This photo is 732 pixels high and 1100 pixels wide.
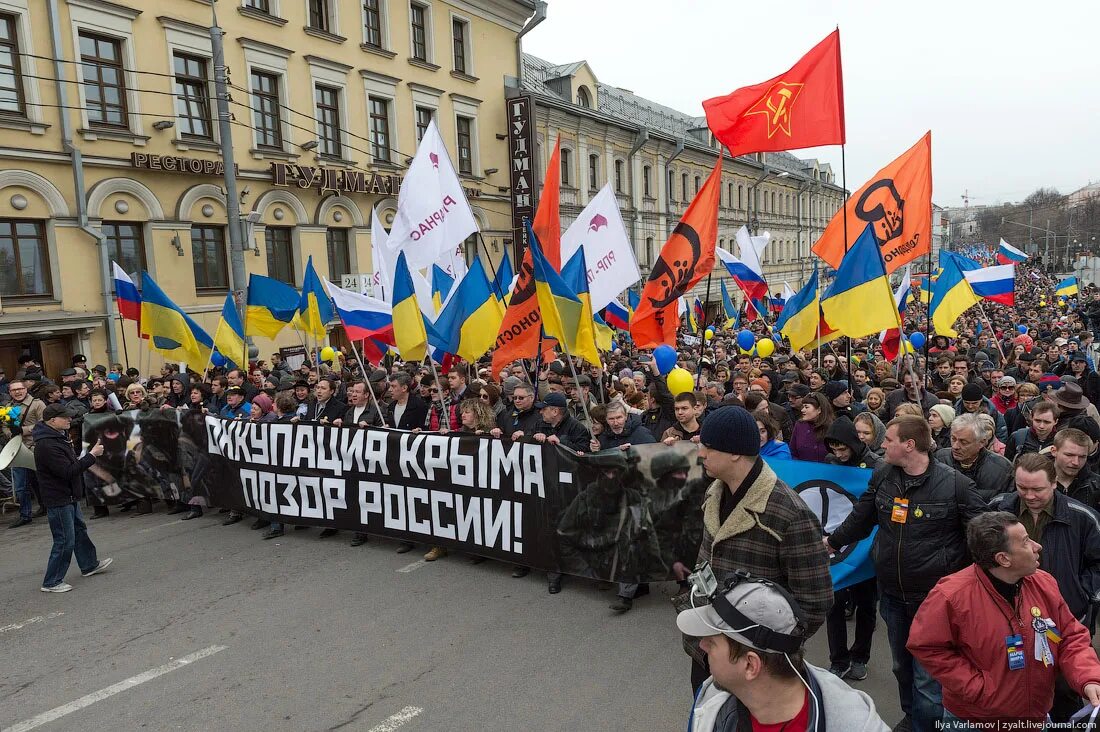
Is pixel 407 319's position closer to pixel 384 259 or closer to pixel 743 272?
pixel 384 259

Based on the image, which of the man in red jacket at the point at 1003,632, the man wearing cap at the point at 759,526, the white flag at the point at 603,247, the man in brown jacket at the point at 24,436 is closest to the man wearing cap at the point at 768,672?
the man wearing cap at the point at 759,526

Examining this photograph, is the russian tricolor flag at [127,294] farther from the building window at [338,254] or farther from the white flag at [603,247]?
the building window at [338,254]

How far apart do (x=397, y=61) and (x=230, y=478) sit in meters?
19.1

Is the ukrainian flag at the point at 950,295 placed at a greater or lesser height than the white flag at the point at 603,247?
lesser

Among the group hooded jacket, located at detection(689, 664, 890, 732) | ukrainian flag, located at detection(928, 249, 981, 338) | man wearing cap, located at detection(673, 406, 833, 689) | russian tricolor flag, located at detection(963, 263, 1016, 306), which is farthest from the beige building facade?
hooded jacket, located at detection(689, 664, 890, 732)

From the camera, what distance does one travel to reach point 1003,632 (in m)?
2.74

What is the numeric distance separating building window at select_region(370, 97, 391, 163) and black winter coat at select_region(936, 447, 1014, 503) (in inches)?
851

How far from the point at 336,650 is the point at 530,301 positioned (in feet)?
12.9

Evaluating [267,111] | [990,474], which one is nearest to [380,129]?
[267,111]

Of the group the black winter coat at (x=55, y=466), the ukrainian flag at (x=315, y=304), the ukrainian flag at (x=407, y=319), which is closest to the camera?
the black winter coat at (x=55, y=466)

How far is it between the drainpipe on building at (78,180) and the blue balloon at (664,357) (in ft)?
45.3

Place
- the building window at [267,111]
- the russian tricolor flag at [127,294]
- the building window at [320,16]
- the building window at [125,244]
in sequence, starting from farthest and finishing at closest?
the building window at [320,16] < the building window at [267,111] < the building window at [125,244] < the russian tricolor flag at [127,294]

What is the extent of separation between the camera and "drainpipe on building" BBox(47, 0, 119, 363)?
613 inches

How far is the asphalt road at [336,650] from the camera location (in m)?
4.32
